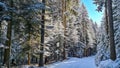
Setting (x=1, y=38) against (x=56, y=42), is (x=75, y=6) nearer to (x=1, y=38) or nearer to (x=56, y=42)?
(x=56, y=42)

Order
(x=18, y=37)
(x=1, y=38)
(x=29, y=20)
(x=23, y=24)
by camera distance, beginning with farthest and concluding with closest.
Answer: (x=18, y=37), (x=23, y=24), (x=29, y=20), (x=1, y=38)

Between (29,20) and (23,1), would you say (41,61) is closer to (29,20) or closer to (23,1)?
(29,20)

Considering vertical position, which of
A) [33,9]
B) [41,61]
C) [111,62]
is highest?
[33,9]

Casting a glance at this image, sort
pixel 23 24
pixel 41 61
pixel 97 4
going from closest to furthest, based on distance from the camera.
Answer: pixel 23 24, pixel 41 61, pixel 97 4

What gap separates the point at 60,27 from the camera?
1308 inches

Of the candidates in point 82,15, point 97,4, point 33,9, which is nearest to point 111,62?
point 33,9

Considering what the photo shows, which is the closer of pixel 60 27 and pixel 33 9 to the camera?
pixel 33 9

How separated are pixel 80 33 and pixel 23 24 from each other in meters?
46.3

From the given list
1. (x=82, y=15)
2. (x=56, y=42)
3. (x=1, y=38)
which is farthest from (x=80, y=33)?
(x=1, y=38)

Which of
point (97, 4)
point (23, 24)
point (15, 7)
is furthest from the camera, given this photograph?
point (97, 4)

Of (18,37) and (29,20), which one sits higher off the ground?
(29,20)

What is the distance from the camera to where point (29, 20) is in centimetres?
1761

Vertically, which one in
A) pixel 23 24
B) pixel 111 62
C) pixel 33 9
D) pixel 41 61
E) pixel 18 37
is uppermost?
pixel 33 9

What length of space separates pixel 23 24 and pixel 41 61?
16.8ft
